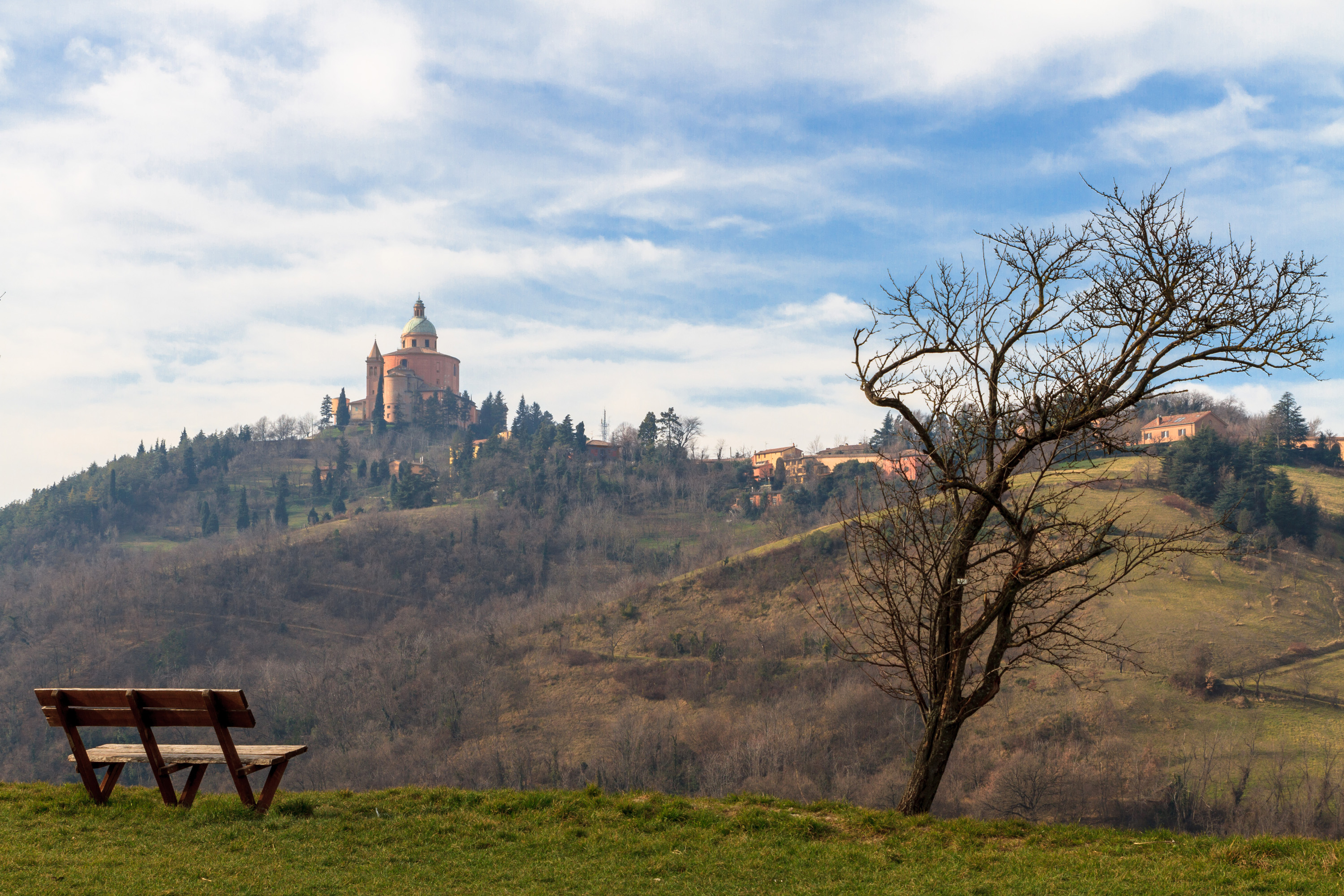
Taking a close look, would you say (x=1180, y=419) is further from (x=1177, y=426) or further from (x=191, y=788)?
(x=191, y=788)

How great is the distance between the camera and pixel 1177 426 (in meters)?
107

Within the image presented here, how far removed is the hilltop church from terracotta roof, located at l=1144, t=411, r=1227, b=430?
107 meters

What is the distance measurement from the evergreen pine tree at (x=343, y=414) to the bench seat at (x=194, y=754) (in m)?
166

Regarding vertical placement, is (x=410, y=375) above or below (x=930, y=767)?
above

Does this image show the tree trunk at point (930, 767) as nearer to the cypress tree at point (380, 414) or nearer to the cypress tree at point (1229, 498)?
the cypress tree at point (1229, 498)

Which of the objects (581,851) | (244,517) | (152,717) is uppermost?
(152,717)

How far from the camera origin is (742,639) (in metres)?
89.5

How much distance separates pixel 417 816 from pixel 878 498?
3305 inches

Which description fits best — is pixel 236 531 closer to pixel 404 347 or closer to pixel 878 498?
pixel 404 347

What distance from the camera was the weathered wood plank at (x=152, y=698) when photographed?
720cm

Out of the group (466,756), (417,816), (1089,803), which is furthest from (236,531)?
(417,816)

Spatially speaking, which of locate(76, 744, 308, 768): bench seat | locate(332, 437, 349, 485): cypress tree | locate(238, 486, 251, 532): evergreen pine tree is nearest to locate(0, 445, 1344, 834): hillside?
locate(238, 486, 251, 532): evergreen pine tree

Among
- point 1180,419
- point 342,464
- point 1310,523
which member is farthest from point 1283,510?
point 342,464

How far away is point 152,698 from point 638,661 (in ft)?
273
